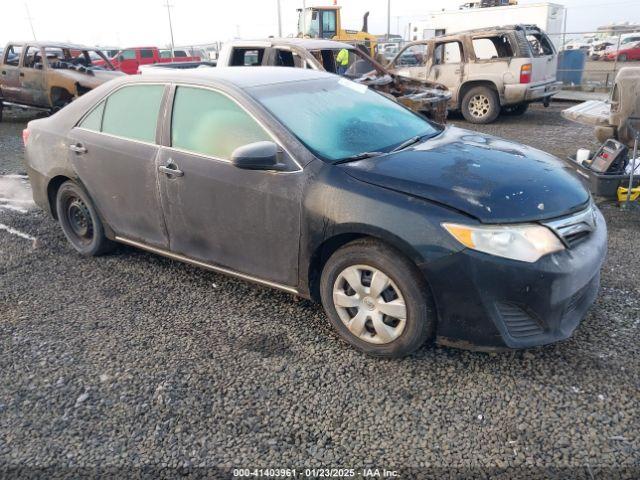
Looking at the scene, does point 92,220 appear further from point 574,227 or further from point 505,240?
point 574,227

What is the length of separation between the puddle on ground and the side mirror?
3.99 metres

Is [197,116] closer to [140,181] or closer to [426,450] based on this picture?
[140,181]

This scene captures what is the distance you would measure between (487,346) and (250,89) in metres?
2.16

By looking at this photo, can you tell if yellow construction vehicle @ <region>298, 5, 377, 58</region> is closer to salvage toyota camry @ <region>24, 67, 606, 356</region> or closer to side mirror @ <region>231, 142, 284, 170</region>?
salvage toyota camry @ <region>24, 67, 606, 356</region>

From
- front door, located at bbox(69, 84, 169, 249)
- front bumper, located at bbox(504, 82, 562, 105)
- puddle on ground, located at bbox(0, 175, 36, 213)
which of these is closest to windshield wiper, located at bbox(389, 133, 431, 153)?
front door, located at bbox(69, 84, 169, 249)

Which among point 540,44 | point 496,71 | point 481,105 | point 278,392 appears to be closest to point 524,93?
point 496,71

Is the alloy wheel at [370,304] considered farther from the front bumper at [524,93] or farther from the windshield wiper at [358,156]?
the front bumper at [524,93]

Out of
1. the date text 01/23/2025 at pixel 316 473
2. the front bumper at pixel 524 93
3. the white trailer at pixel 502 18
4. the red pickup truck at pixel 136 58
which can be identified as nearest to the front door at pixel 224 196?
the date text 01/23/2025 at pixel 316 473

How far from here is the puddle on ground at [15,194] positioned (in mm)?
6062

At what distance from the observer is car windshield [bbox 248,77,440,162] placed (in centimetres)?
327

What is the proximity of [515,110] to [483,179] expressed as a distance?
10006 mm

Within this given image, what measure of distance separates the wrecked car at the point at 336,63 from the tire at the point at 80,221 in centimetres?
505

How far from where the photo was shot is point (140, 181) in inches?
150

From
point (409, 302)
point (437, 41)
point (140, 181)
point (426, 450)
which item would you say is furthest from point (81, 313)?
point (437, 41)
